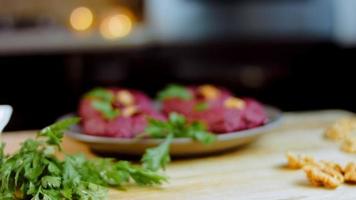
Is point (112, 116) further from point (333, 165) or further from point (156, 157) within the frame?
point (333, 165)

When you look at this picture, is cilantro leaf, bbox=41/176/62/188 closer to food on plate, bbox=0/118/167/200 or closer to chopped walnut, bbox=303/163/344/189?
food on plate, bbox=0/118/167/200

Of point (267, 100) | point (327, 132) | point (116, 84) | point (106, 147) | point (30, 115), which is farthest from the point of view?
point (267, 100)

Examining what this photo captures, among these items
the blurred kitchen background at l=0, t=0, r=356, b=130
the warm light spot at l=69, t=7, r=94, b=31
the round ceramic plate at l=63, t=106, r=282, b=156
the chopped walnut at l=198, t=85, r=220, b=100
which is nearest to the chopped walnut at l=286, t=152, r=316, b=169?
the round ceramic plate at l=63, t=106, r=282, b=156

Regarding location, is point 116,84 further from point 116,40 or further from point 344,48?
point 344,48

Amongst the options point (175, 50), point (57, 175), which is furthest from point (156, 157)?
point (175, 50)

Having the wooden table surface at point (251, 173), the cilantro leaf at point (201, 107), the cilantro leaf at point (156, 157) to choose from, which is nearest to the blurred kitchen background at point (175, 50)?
the wooden table surface at point (251, 173)

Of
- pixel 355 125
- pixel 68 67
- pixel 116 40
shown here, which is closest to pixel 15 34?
pixel 68 67
